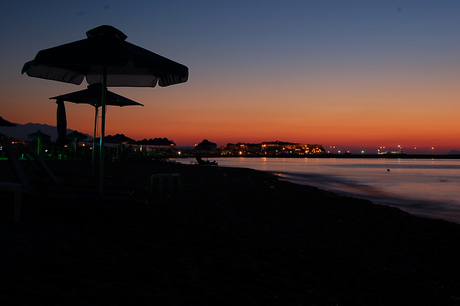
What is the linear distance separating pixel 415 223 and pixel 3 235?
696 centimetres

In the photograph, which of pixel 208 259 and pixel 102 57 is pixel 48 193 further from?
pixel 208 259

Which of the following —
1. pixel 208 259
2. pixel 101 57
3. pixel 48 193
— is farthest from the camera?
pixel 48 193

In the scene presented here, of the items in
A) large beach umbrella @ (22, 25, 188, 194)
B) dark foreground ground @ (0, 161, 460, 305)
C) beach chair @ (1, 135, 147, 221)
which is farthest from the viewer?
beach chair @ (1, 135, 147, 221)

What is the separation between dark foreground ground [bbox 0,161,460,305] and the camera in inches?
98.3

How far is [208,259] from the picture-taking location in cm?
337

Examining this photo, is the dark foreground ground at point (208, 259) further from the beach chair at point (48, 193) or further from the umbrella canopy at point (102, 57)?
the umbrella canopy at point (102, 57)

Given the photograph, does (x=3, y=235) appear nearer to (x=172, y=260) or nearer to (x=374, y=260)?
(x=172, y=260)

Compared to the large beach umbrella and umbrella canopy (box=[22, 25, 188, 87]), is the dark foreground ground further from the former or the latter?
umbrella canopy (box=[22, 25, 188, 87])

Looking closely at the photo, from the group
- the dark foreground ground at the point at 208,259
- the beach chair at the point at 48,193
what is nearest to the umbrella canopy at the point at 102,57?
the beach chair at the point at 48,193

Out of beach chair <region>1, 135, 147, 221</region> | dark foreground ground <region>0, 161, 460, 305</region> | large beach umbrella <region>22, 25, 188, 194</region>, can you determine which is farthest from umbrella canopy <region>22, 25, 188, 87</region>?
dark foreground ground <region>0, 161, 460, 305</region>

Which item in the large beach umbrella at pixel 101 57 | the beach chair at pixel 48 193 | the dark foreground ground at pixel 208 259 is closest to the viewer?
the dark foreground ground at pixel 208 259

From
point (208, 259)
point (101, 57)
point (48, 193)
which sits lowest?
point (208, 259)

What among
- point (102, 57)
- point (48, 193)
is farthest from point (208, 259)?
point (102, 57)

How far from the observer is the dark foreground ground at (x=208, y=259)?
2496 millimetres
